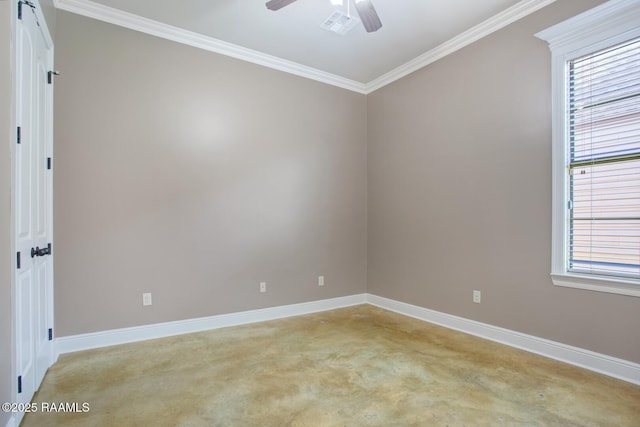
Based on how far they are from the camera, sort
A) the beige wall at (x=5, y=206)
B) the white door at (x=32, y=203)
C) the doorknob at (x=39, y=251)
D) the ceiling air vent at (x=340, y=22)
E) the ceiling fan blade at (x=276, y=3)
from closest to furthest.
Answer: the beige wall at (x=5, y=206) < the white door at (x=32, y=203) < the doorknob at (x=39, y=251) < the ceiling fan blade at (x=276, y=3) < the ceiling air vent at (x=340, y=22)

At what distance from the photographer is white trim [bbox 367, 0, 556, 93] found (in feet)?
9.55

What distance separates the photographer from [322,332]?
3465 millimetres

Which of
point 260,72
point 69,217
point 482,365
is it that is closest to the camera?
point 482,365

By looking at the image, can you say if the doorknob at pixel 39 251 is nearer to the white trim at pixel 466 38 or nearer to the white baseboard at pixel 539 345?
the white baseboard at pixel 539 345

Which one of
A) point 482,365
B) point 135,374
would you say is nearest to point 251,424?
point 135,374

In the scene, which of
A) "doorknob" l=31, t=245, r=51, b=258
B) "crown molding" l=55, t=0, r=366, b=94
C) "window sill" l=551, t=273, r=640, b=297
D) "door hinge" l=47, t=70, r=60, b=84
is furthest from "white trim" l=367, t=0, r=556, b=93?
"doorknob" l=31, t=245, r=51, b=258

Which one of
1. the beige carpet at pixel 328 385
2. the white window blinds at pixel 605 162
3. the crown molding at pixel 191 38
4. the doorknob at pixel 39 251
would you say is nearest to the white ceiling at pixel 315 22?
the crown molding at pixel 191 38

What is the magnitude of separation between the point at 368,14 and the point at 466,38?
5.38 feet

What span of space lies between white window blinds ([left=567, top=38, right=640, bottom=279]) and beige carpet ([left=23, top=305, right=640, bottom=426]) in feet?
3.09

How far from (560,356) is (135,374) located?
3404 millimetres

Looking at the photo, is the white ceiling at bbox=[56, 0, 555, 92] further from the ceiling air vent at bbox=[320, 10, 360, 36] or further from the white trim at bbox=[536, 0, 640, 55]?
the white trim at bbox=[536, 0, 640, 55]

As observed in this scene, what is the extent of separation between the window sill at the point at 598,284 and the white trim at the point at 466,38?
2307 millimetres

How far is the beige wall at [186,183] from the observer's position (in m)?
2.98

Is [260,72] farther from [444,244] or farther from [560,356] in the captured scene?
[560,356]
